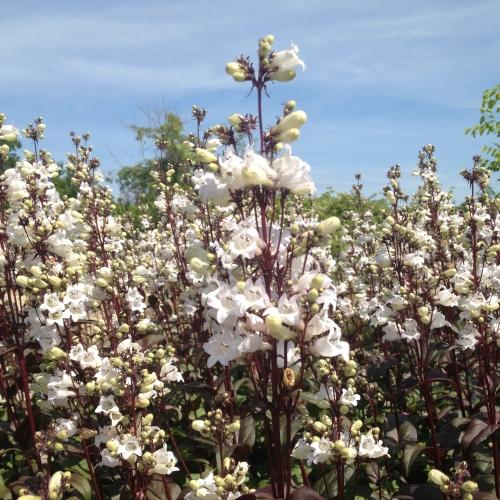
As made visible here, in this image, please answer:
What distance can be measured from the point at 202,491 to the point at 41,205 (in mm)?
3146

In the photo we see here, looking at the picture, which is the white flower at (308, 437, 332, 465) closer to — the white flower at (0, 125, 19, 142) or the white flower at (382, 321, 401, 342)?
the white flower at (382, 321, 401, 342)

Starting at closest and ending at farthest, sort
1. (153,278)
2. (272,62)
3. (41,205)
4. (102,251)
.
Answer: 1. (272,62)
2. (41,205)
3. (102,251)
4. (153,278)

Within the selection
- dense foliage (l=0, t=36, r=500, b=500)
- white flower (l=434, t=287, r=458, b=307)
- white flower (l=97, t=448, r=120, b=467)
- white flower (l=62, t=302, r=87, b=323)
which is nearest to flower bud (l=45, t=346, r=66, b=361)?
dense foliage (l=0, t=36, r=500, b=500)

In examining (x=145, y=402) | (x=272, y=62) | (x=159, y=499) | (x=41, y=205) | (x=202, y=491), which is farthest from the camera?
(x=41, y=205)

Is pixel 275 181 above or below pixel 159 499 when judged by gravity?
above

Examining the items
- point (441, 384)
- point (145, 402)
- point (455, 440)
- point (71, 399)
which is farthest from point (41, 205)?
point (441, 384)

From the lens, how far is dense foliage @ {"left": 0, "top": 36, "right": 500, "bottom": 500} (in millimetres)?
2484

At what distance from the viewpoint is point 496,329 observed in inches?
164

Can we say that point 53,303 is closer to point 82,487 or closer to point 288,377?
point 82,487

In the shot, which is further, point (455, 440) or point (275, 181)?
point (455, 440)

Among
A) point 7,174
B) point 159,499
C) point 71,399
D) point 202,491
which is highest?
point 7,174

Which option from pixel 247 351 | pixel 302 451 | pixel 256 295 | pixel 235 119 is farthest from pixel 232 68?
pixel 302 451

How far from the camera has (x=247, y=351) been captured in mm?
2391

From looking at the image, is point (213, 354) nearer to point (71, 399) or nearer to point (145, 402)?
point (145, 402)
